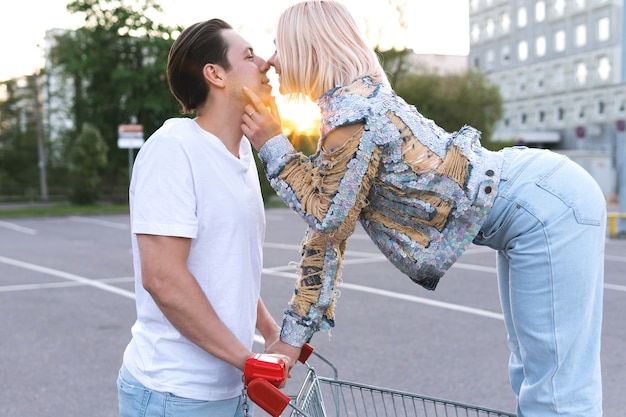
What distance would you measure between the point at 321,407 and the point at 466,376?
3.85m

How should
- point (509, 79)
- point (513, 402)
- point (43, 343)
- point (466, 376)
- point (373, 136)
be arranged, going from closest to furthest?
point (373, 136), point (513, 402), point (466, 376), point (43, 343), point (509, 79)

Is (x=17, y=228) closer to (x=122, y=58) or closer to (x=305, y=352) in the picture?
(x=122, y=58)

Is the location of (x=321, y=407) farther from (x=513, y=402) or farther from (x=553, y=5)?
(x=553, y=5)

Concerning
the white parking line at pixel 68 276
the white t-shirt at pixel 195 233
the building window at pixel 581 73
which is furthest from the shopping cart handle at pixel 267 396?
the building window at pixel 581 73

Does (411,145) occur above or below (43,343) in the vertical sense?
above

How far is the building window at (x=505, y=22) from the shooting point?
236 feet

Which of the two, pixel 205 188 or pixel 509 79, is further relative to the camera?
pixel 509 79

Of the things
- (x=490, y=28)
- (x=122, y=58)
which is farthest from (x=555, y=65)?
(x=122, y=58)

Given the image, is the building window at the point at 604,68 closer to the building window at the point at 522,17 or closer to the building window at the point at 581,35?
the building window at the point at 581,35

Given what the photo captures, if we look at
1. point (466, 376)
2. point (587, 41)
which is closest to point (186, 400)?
point (466, 376)

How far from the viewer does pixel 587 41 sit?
63.7 m

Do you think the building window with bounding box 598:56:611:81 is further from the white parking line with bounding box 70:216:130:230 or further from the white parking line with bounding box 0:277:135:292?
the white parking line with bounding box 0:277:135:292

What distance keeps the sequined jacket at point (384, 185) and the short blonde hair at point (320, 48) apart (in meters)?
0.05

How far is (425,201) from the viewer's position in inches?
78.8
